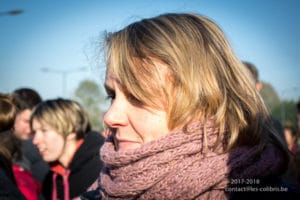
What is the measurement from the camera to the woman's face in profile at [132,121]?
170 centimetres

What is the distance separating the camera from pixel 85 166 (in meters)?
3.77

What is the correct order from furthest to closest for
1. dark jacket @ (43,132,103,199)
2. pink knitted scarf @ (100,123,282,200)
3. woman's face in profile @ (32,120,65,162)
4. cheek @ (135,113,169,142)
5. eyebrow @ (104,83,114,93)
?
1. woman's face in profile @ (32,120,65,162)
2. dark jacket @ (43,132,103,199)
3. eyebrow @ (104,83,114,93)
4. cheek @ (135,113,169,142)
5. pink knitted scarf @ (100,123,282,200)

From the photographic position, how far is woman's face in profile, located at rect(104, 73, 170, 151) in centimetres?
170

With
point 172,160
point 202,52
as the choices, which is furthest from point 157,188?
point 202,52

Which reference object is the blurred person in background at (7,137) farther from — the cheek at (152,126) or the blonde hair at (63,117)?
the cheek at (152,126)

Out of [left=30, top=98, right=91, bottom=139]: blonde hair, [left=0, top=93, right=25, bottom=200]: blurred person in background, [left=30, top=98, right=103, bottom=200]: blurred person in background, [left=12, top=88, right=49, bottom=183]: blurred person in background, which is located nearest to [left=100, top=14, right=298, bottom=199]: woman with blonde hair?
[left=0, top=93, right=25, bottom=200]: blurred person in background

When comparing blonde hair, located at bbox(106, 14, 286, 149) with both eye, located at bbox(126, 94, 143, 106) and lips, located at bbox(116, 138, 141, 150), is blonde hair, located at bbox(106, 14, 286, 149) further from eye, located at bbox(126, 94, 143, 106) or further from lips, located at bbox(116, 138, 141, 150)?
lips, located at bbox(116, 138, 141, 150)

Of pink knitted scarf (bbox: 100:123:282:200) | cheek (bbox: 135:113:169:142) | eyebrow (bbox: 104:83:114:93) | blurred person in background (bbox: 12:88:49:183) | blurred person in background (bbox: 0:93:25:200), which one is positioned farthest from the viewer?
blurred person in background (bbox: 12:88:49:183)

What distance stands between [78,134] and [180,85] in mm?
2576

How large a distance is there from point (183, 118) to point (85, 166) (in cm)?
231

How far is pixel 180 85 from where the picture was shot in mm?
1700

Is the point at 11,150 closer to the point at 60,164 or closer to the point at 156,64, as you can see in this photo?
the point at 60,164

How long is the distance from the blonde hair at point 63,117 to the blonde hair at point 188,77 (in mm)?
2348

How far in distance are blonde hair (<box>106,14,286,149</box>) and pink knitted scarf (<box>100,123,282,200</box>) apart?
7cm
